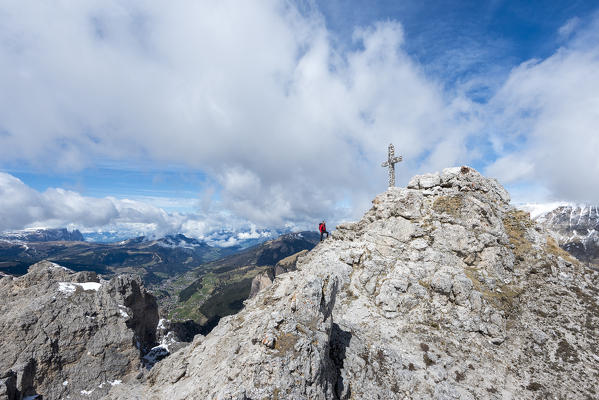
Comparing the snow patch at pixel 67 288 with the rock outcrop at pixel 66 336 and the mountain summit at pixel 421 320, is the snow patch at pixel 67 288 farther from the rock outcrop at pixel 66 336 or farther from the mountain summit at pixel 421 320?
the mountain summit at pixel 421 320

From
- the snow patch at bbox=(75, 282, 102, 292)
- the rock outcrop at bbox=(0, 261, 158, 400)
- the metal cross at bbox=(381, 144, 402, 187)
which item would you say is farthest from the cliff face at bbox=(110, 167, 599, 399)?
the snow patch at bbox=(75, 282, 102, 292)

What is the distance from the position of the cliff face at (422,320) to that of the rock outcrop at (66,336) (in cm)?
968

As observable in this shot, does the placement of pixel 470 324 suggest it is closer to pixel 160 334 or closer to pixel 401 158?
pixel 401 158

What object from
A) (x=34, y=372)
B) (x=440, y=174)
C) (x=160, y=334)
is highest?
(x=440, y=174)

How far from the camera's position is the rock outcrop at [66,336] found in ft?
103

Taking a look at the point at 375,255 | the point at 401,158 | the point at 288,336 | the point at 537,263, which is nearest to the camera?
the point at 288,336

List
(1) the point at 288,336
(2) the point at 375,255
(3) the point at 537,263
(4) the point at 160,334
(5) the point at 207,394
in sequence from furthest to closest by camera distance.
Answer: (4) the point at 160,334 < (2) the point at 375,255 < (3) the point at 537,263 < (1) the point at 288,336 < (5) the point at 207,394

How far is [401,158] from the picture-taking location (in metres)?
50.0

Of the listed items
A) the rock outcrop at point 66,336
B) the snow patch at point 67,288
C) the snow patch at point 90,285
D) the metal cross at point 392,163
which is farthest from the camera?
the metal cross at point 392,163

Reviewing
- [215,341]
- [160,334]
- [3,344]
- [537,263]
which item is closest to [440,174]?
[537,263]

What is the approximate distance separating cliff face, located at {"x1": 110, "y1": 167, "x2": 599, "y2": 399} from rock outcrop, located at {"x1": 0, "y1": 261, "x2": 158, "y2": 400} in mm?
9680

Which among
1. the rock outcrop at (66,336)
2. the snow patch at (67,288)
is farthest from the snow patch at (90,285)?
the snow patch at (67,288)

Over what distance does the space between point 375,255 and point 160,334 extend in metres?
60.2

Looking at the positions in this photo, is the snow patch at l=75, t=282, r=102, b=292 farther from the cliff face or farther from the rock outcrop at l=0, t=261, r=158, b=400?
the cliff face
